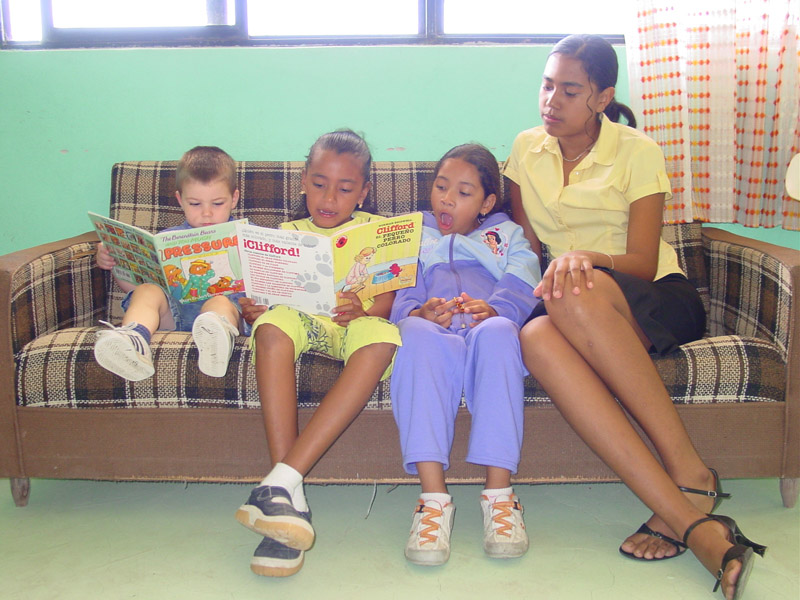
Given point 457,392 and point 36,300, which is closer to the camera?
point 457,392

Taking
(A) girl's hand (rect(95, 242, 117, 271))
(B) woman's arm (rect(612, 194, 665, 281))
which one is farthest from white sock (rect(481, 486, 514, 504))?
(A) girl's hand (rect(95, 242, 117, 271))

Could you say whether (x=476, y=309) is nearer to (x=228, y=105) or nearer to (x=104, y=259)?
→ (x=104, y=259)

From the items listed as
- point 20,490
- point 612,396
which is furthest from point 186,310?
point 612,396

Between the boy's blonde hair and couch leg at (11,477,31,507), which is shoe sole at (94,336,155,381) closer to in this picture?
couch leg at (11,477,31,507)

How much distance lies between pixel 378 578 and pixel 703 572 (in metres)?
0.61

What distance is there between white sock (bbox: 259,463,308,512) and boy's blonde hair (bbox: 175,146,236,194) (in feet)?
2.74

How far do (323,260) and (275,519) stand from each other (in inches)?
20.5

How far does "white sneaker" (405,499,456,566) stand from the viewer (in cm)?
134

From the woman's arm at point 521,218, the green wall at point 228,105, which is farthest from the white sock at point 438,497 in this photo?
the green wall at point 228,105

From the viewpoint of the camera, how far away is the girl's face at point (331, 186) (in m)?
1.74

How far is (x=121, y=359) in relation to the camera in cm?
146

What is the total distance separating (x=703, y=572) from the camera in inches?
52.4

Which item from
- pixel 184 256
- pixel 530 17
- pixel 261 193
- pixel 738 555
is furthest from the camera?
pixel 530 17

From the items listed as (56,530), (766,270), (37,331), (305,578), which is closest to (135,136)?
(37,331)
